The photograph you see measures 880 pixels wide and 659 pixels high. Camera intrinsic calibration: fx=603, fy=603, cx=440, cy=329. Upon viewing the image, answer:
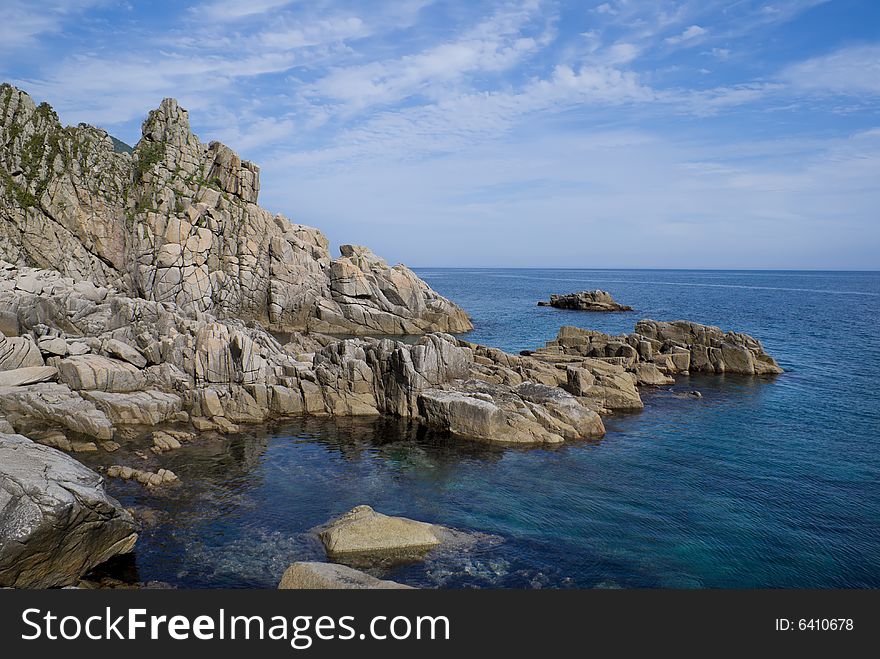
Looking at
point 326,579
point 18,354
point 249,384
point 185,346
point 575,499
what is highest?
point 185,346

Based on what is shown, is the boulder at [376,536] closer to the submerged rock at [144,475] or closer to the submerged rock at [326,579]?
the submerged rock at [326,579]

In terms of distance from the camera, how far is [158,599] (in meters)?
14.3

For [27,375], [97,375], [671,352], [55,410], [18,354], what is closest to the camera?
[55,410]

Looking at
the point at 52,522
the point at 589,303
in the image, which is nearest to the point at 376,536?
the point at 52,522

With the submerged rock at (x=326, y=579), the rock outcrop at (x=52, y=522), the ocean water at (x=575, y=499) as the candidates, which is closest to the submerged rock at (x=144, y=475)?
the ocean water at (x=575, y=499)

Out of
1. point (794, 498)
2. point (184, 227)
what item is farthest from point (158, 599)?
point (184, 227)

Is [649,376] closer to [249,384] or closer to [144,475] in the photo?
[249,384]

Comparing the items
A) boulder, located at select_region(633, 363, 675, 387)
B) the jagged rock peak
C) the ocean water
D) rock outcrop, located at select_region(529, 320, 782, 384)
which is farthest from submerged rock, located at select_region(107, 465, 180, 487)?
the jagged rock peak

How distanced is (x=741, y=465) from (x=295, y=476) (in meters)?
28.7

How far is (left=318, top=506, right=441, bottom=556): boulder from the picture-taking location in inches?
1015

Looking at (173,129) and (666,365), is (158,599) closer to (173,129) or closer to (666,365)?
(666,365)

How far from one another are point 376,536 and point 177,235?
261ft

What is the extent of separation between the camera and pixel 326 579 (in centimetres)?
1930

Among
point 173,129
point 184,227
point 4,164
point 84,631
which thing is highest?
point 173,129
